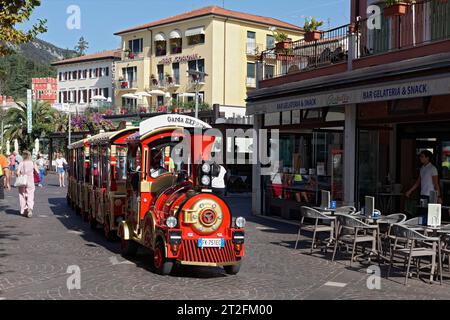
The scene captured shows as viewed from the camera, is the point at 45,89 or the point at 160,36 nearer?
the point at 160,36

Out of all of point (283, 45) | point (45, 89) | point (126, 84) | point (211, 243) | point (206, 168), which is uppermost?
point (45, 89)

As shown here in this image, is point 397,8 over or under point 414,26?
over

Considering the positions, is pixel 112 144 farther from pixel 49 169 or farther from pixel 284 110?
pixel 49 169

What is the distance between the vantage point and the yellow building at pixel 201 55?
56531 mm

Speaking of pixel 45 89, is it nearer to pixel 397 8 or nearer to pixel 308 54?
pixel 308 54

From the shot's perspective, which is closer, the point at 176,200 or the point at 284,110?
the point at 176,200

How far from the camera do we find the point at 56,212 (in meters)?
20.3

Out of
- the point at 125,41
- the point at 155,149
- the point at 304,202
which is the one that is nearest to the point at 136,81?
the point at 125,41

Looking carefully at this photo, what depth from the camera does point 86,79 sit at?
78.1 meters

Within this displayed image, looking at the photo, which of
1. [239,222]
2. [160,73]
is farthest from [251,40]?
[239,222]

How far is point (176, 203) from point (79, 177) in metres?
10.5

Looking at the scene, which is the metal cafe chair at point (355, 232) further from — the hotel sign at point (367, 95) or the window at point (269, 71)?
the window at point (269, 71)
